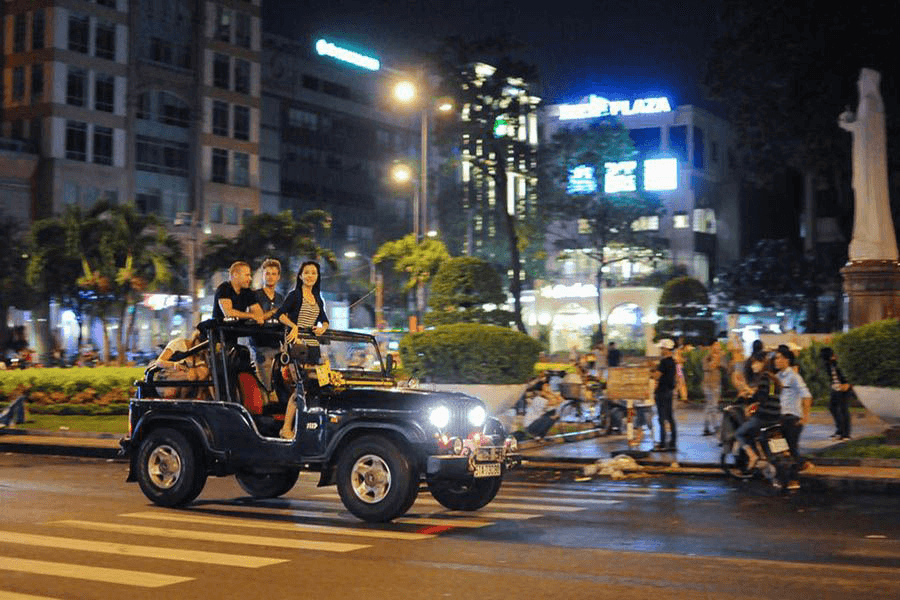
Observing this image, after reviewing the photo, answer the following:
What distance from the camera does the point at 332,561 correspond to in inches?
380

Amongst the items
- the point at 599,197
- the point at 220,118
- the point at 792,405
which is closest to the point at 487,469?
the point at 792,405

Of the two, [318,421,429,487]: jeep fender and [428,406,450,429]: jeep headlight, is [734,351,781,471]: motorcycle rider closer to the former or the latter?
[428,406,450,429]: jeep headlight

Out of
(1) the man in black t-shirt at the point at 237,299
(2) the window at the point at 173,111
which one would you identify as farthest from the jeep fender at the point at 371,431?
(2) the window at the point at 173,111

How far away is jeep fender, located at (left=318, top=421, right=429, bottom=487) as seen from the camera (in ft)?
38.6

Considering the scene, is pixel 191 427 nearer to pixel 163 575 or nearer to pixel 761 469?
pixel 163 575

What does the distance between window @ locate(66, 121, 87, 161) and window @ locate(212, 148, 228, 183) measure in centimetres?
1004

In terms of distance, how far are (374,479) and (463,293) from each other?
43.4 feet

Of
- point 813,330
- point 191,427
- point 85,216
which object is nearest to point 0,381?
point 85,216

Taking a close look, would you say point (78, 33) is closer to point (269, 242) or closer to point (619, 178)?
point (269, 242)

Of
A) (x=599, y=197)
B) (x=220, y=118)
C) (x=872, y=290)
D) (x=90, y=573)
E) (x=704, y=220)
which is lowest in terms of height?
(x=90, y=573)

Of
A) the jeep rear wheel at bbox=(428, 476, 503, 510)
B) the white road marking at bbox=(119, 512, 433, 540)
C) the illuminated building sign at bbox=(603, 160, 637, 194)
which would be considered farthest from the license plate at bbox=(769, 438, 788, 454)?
the illuminated building sign at bbox=(603, 160, 637, 194)

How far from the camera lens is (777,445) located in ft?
51.5

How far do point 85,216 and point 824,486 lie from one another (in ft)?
118

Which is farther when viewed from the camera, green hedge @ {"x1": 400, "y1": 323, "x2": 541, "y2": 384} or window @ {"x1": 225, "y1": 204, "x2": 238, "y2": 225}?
window @ {"x1": 225, "y1": 204, "x2": 238, "y2": 225}
